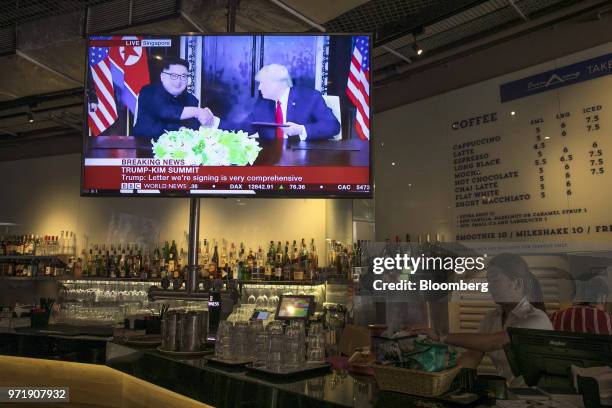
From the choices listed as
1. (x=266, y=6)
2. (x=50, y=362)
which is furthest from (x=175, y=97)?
(x=50, y=362)

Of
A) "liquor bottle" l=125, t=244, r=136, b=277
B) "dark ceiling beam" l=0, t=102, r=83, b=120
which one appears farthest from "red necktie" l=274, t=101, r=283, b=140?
"dark ceiling beam" l=0, t=102, r=83, b=120

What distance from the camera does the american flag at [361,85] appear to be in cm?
253

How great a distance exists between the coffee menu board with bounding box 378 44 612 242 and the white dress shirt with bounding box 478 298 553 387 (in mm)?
931

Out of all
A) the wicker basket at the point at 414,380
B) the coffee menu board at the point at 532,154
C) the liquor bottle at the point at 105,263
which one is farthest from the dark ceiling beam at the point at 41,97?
the wicker basket at the point at 414,380

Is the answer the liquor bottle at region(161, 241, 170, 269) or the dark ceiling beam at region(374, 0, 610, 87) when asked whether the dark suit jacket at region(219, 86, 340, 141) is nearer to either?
the dark ceiling beam at region(374, 0, 610, 87)

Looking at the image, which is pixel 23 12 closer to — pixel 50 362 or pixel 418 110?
pixel 50 362

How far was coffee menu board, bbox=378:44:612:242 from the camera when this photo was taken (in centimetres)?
320

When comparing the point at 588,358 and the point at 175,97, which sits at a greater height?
the point at 175,97

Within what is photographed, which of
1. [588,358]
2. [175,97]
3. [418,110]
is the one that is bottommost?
[588,358]

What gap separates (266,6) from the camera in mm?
3176

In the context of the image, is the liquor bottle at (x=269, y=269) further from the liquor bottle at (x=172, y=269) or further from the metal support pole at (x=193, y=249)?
the metal support pole at (x=193, y=249)

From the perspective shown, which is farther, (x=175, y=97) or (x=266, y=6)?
(x=266, y=6)

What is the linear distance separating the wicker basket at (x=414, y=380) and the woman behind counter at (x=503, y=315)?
35.2 inches

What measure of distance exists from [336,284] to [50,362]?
2.19m
